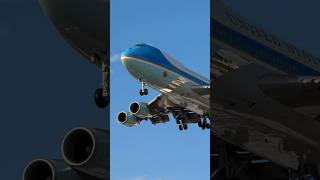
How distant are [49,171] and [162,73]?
9702 millimetres

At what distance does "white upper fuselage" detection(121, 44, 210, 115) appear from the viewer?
11195 mm

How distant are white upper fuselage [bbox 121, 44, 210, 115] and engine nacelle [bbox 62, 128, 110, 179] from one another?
311 inches

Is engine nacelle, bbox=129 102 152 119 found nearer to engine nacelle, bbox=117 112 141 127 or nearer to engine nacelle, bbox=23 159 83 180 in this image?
engine nacelle, bbox=117 112 141 127

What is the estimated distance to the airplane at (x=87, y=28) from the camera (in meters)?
3.43

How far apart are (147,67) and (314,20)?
9.38m

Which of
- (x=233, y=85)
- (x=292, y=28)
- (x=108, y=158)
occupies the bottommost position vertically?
(x=108, y=158)

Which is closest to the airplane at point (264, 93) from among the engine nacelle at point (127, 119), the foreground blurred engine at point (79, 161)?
the foreground blurred engine at point (79, 161)

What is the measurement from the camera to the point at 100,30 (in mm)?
3859

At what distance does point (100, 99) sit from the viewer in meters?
2.84

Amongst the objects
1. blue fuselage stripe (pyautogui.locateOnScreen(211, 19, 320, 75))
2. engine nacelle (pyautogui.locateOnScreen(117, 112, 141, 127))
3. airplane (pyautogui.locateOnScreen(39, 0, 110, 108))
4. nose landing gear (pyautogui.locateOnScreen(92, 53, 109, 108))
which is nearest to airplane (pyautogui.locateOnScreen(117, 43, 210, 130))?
engine nacelle (pyautogui.locateOnScreen(117, 112, 141, 127))

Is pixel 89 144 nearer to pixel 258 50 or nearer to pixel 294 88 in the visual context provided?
pixel 258 50

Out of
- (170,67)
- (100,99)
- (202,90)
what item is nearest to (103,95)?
(100,99)

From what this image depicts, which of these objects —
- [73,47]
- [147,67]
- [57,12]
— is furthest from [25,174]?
[147,67]

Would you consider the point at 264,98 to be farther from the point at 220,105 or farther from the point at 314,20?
the point at 314,20
